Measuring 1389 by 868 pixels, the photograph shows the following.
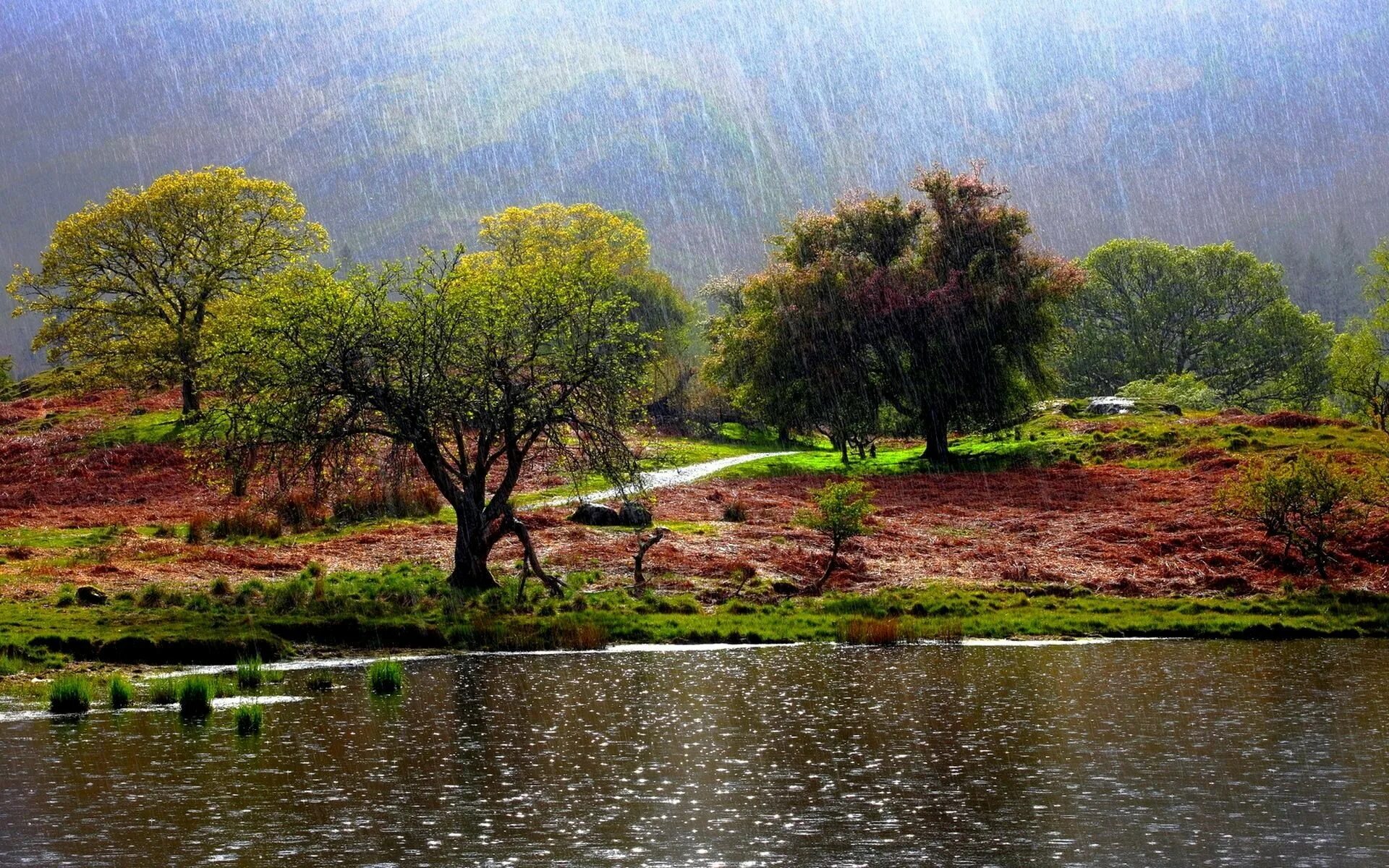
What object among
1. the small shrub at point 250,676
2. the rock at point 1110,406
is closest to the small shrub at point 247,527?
the small shrub at point 250,676

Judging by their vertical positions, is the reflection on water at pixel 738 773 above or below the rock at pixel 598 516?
below

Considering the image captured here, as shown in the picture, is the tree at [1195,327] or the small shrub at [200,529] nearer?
the small shrub at [200,529]

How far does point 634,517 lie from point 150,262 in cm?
4153

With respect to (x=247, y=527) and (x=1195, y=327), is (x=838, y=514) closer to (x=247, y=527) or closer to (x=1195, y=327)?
(x=247, y=527)

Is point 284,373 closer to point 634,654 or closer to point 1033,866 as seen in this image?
point 634,654

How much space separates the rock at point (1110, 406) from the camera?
3152 inches

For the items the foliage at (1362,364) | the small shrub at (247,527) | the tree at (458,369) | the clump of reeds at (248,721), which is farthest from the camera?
the foliage at (1362,364)

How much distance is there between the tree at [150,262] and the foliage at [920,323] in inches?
1109

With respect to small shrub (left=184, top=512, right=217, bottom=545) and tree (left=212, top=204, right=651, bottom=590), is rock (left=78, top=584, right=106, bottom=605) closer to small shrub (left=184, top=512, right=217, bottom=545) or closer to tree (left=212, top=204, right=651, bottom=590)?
tree (left=212, top=204, right=651, bottom=590)

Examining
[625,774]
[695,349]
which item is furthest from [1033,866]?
[695,349]

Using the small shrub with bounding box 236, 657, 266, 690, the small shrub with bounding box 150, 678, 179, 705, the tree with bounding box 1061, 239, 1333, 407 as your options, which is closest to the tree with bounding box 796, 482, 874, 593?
the small shrub with bounding box 236, 657, 266, 690

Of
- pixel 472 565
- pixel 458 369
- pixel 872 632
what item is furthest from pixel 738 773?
pixel 458 369

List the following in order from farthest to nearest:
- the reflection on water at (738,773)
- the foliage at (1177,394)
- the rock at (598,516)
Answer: the foliage at (1177,394)
the rock at (598,516)
the reflection on water at (738,773)

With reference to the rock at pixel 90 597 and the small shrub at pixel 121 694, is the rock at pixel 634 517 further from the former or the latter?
the small shrub at pixel 121 694
